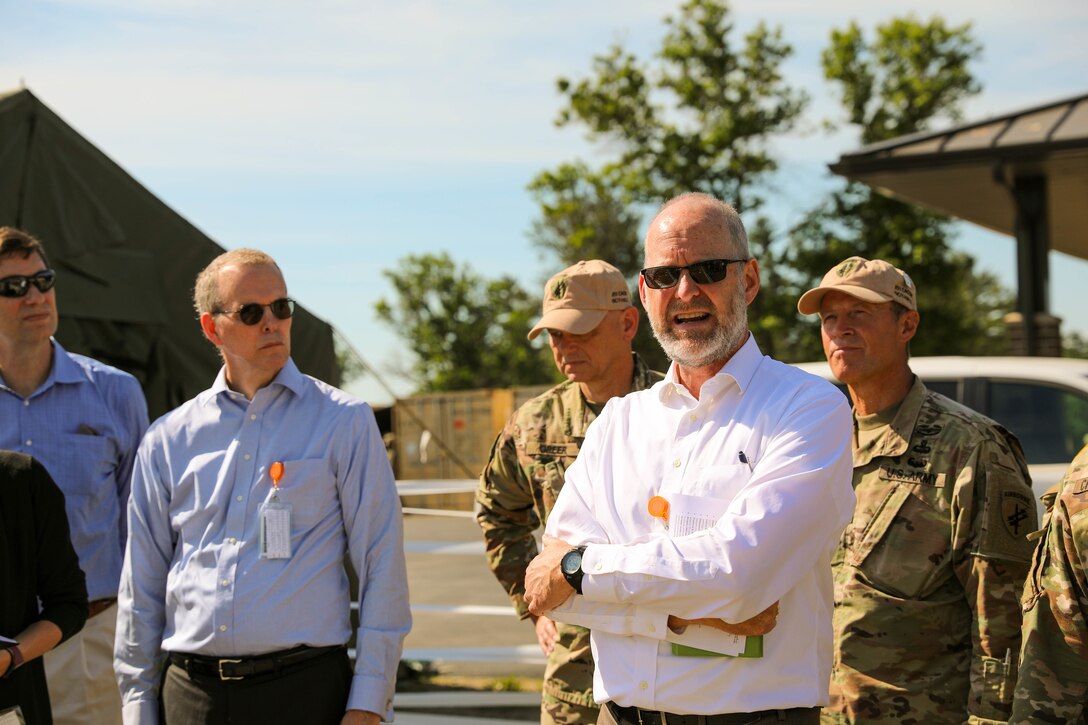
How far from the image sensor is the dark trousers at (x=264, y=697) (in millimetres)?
3033

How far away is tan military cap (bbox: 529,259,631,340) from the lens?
12.9 ft

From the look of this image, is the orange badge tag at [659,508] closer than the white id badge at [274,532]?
Yes

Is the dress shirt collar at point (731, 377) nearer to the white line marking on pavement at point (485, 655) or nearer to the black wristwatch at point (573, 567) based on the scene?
the black wristwatch at point (573, 567)

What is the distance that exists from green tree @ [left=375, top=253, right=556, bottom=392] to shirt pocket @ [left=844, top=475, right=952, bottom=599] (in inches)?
2031

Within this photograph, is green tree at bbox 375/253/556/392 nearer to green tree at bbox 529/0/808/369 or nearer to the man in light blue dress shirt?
green tree at bbox 529/0/808/369

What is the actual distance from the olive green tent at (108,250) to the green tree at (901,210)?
2673 cm

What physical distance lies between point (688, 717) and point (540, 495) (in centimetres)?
165

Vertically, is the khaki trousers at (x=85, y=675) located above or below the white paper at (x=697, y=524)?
below

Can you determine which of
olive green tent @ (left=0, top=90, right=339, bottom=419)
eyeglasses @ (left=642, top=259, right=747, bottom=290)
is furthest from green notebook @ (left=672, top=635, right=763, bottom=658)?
olive green tent @ (left=0, top=90, right=339, bottom=419)

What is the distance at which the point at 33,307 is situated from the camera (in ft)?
13.1

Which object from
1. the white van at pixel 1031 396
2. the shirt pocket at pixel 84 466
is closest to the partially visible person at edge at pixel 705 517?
the shirt pocket at pixel 84 466

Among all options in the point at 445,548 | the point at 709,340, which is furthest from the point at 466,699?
the point at 709,340

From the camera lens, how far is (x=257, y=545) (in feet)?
10.2

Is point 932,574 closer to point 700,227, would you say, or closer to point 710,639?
point 710,639
